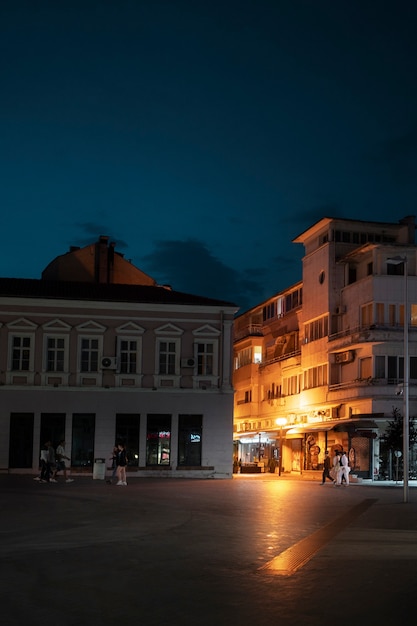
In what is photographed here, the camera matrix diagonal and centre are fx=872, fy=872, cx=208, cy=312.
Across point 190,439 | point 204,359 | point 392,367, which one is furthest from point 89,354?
point 392,367

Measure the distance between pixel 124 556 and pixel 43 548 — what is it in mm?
1761

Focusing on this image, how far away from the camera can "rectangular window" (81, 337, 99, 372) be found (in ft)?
153

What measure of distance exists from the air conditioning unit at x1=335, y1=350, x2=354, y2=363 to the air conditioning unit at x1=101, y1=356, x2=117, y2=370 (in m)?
16.3

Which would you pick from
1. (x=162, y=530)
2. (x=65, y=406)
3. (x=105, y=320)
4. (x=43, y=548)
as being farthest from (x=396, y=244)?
(x=43, y=548)

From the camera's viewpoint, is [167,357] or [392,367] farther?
[392,367]

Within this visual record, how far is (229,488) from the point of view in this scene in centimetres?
3534

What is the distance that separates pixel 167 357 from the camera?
4725 cm

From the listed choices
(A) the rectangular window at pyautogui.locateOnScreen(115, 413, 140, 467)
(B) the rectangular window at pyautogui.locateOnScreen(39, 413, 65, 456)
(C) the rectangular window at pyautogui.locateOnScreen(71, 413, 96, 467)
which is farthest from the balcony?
(B) the rectangular window at pyautogui.locateOnScreen(39, 413, 65, 456)

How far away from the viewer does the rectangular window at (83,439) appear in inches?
1794

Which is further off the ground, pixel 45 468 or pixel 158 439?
pixel 158 439

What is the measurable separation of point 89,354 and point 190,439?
7069 mm

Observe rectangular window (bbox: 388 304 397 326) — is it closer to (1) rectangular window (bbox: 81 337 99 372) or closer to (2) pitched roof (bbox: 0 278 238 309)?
(2) pitched roof (bbox: 0 278 238 309)

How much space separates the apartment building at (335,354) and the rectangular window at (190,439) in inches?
303

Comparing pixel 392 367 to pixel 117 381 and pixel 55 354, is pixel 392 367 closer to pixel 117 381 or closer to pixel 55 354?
pixel 117 381
